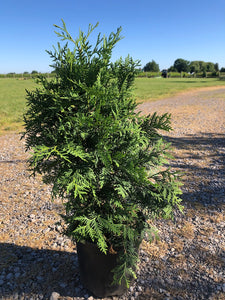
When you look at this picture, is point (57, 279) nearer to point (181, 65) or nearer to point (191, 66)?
point (191, 66)

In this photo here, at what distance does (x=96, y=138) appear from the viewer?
2387 millimetres

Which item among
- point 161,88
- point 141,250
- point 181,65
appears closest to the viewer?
point 141,250

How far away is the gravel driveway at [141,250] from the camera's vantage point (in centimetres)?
309

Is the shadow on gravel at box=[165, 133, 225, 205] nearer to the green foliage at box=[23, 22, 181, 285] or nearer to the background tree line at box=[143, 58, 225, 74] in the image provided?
the green foliage at box=[23, 22, 181, 285]

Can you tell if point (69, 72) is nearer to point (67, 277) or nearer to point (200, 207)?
point (67, 277)

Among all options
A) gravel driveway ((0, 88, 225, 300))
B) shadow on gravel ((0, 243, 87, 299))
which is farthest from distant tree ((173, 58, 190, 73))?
shadow on gravel ((0, 243, 87, 299))

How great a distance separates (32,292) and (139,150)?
2301 mm

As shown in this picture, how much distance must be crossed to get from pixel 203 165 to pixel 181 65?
147m

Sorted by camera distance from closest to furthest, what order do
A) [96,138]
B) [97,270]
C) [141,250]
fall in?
[96,138], [97,270], [141,250]

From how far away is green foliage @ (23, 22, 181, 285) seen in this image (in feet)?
7.52

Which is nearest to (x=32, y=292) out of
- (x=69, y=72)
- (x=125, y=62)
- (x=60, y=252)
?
(x=60, y=252)

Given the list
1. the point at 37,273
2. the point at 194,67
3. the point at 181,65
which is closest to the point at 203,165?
the point at 37,273

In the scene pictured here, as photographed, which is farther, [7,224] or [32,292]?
[7,224]

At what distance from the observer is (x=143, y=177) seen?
234cm
